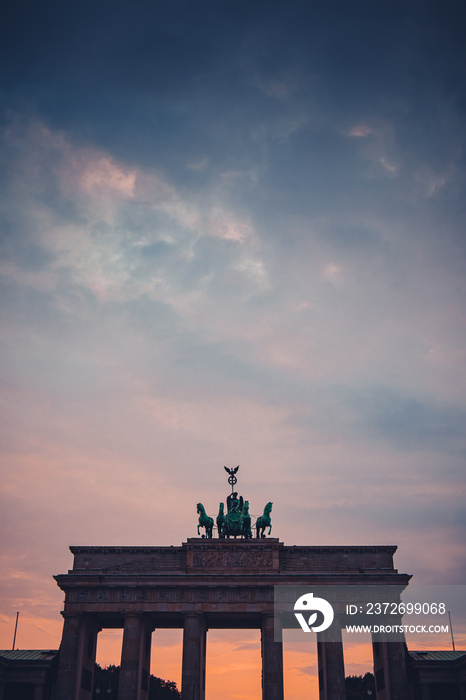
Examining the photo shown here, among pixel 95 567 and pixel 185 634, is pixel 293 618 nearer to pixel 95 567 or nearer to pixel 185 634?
pixel 185 634

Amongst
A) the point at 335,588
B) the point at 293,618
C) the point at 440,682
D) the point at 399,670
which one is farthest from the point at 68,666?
the point at 440,682

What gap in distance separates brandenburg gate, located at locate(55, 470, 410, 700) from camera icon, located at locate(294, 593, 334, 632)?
0.99 metres

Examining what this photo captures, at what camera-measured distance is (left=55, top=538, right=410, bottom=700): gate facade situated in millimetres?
57469

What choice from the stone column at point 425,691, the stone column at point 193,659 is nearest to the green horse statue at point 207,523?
the stone column at point 193,659

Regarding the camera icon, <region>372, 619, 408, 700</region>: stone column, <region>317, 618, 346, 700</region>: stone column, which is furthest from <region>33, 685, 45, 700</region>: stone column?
<region>372, 619, 408, 700</region>: stone column

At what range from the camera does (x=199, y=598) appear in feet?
199

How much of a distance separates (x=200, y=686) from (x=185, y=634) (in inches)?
176

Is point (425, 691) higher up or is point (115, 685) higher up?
point (115, 685)

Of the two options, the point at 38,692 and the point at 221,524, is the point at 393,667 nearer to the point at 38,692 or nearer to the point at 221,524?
the point at 221,524

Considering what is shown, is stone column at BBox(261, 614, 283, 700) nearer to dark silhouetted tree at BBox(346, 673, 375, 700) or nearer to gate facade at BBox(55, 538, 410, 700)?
gate facade at BBox(55, 538, 410, 700)

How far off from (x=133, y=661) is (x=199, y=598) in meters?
7.85

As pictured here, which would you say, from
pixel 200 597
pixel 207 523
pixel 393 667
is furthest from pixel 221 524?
pixel 393 667

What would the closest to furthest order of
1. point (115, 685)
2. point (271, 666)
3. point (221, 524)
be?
1. point (271, 666)
2. point (221, 524)
3. point (115, 685)

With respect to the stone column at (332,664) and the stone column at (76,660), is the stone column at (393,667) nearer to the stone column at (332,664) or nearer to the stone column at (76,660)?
the stone column at (332,664)
